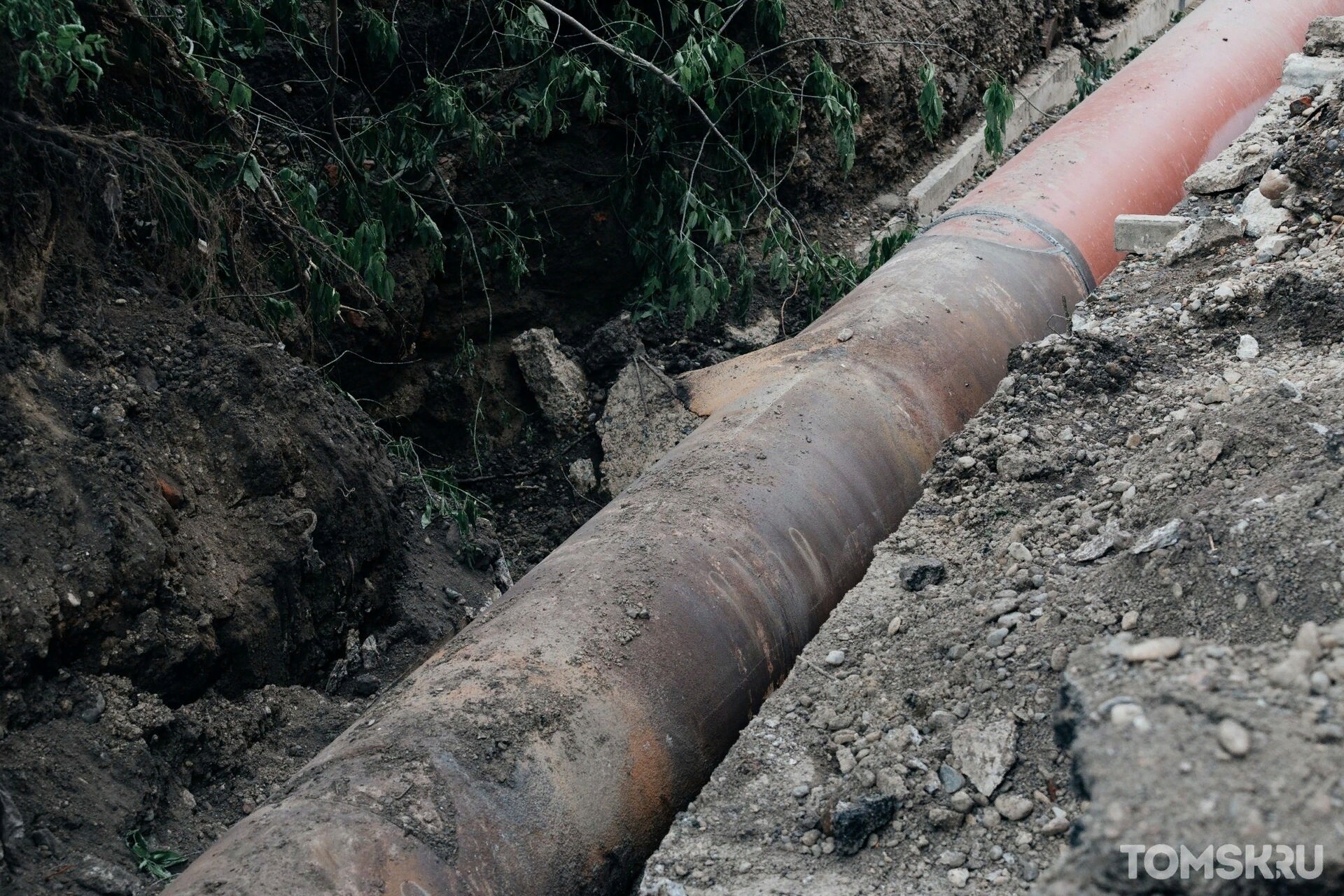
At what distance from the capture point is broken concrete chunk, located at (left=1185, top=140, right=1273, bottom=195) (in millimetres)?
3627

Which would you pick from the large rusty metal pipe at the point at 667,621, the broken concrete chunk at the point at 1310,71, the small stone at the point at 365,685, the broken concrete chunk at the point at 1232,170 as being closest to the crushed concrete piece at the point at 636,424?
the large rusty metal pipe at the point at 667,621

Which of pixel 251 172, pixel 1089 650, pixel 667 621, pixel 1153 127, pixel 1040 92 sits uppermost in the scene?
pixel 251 172

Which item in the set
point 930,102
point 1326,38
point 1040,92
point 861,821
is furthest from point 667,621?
point 1040,92

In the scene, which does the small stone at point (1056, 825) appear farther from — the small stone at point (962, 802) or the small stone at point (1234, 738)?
the small stone at point (1234, 738)

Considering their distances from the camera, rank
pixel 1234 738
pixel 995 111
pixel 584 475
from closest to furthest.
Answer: pixel 1234 738 → pixel 995 111 → pixel 584 475

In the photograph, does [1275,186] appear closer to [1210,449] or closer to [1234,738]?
[1210,449]

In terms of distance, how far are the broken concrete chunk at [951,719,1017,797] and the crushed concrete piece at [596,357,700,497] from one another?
2.34m

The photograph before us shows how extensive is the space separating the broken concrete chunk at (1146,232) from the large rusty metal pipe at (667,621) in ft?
0.70

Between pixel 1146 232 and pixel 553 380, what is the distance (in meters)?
2.39

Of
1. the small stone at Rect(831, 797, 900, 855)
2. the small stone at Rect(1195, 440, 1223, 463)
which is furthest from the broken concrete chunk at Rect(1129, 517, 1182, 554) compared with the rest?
the small stone at Rect(831, 797, 900, 855)

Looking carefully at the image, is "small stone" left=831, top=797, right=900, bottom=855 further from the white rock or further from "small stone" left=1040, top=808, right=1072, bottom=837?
the white rock

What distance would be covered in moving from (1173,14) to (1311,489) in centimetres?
693

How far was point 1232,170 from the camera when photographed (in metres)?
3.67

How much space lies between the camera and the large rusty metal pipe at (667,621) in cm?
188
